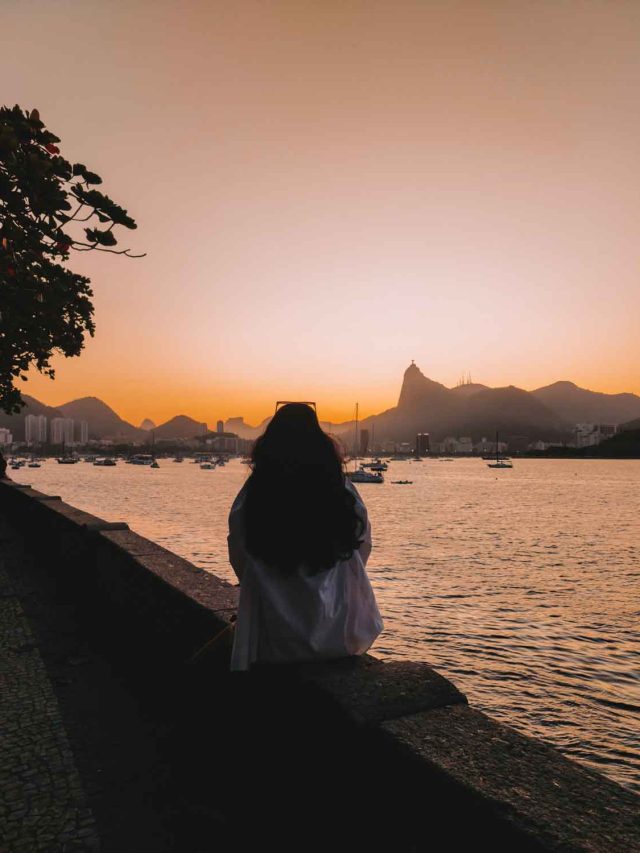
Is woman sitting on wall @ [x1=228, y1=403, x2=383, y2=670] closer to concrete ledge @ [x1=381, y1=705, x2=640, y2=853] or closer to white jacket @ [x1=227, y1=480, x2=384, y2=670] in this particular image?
white jacket @ [x1=227, y1=480, x2=384, y2=670]

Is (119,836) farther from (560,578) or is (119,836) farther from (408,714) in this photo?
(560,578)

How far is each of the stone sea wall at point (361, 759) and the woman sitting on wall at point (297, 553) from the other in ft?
0.52

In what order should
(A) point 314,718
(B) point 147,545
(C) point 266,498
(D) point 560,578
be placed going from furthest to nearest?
(D) point 560,578
(B) point 147,545
(C) point 266,498
(A) point 314,718

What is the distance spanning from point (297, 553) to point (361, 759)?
37.9 inches

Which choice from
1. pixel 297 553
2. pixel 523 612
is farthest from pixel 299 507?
pixel 523 612

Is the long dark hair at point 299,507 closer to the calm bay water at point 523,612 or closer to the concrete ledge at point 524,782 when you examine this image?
the concrete ledge at point 524,782

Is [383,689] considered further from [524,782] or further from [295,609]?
[524,782]

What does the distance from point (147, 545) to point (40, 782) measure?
12.2 ft

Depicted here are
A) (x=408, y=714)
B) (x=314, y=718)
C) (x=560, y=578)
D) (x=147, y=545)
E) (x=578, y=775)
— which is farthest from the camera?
(x=560, y=578)

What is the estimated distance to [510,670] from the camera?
13891 millimetres

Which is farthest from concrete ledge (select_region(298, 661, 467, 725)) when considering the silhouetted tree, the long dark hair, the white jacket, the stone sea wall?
the silhouetted tree

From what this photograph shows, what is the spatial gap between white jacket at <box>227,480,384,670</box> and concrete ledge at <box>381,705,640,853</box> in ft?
2.29

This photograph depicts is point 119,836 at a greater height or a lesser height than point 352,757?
lesser

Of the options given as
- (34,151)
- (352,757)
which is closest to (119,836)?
(352,757)
